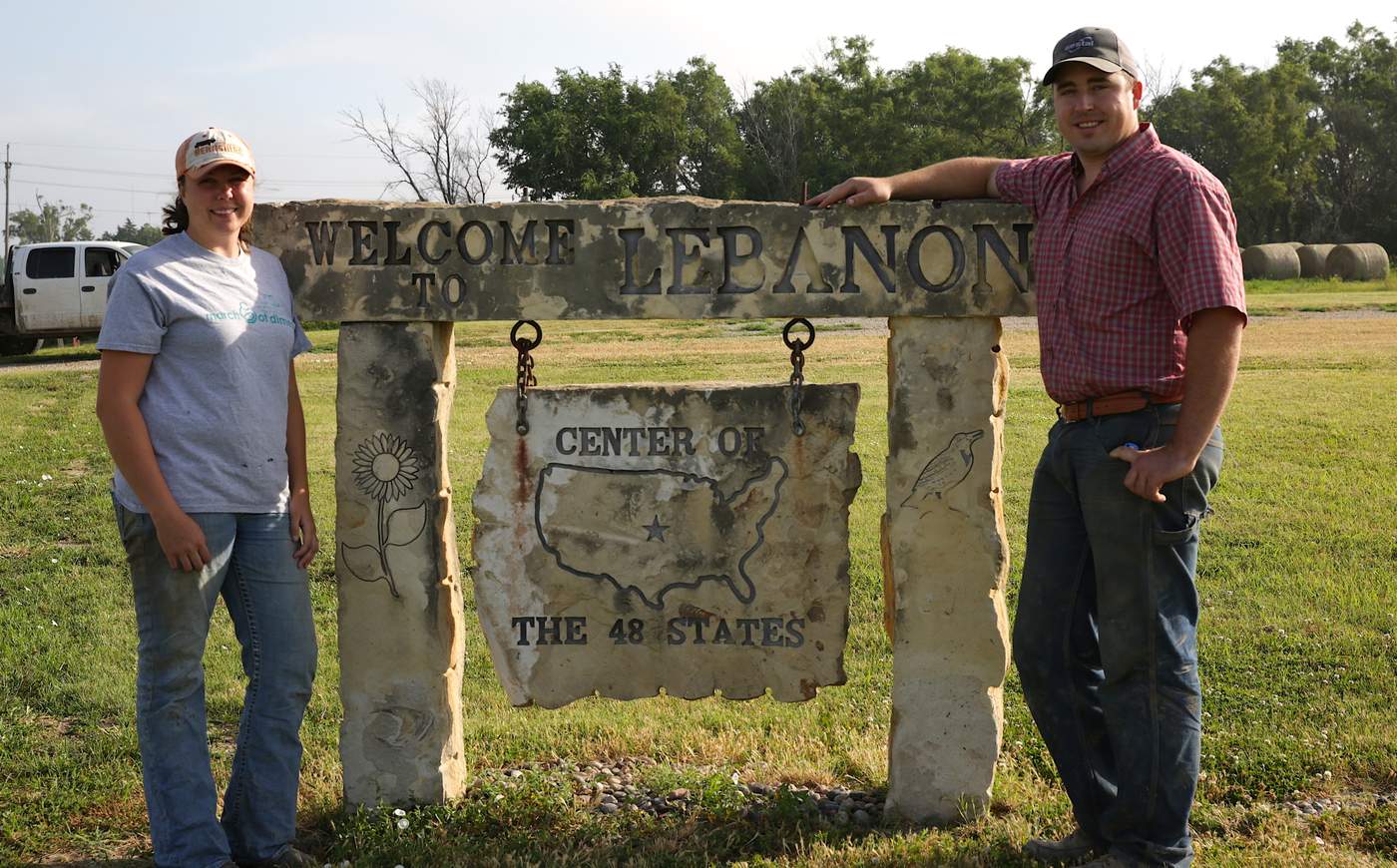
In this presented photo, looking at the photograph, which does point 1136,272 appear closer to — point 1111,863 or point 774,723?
point 1111,863

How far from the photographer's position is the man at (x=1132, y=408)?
3.09 meters

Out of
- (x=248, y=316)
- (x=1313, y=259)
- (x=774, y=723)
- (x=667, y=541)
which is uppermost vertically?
(x=1313, y=259)

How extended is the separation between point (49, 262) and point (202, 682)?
57.7ft

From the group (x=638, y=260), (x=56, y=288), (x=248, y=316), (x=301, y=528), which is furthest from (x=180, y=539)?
(x=56, y=288)

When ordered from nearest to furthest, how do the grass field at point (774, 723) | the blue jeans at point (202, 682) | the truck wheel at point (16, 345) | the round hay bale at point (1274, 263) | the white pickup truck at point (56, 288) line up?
the blue jeans at point (202, 682) < the grass field at point (774, 723) < the white pickup truck at point (56, 288) < the truck wheel at point (16, 345) < the round hay bale at point (1274, 263)

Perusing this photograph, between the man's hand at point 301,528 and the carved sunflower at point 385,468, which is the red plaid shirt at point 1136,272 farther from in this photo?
the man's hand at point 301,528

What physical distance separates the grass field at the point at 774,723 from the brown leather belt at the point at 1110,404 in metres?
1.37

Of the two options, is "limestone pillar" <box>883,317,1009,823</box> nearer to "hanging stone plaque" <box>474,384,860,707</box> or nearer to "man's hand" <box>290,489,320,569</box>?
"hanging stone plaque" <box>474,384,860,707</box>

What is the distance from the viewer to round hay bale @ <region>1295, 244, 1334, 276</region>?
37312 mm

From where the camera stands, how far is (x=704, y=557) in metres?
4.03

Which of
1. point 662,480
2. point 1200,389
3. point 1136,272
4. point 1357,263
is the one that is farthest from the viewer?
point 1357,263

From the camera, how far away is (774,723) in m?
5.04

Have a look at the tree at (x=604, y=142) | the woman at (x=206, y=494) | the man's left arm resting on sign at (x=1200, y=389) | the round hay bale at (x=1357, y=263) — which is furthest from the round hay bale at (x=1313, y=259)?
the woman at (x=206, y=494)

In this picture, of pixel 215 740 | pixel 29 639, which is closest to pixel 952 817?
pixel 215 740
